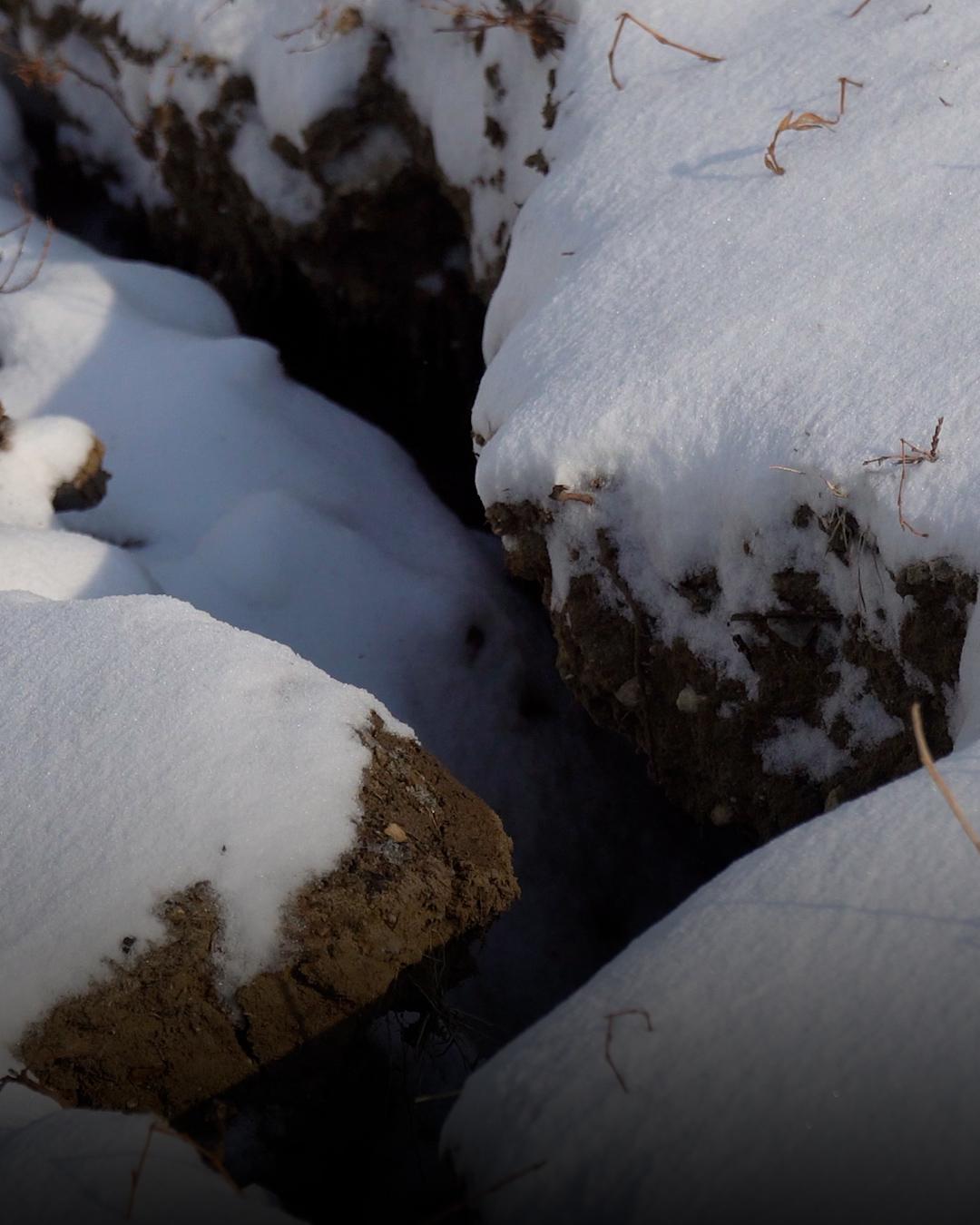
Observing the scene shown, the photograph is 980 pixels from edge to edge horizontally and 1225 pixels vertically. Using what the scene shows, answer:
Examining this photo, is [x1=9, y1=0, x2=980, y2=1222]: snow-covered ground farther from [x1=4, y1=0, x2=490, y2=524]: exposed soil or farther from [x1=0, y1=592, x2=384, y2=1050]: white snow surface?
[x1=0, y1=592, x2=384, y2=1050]: white snow surface

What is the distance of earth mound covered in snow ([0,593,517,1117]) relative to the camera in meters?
1.27

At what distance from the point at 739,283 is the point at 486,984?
139 centimetres

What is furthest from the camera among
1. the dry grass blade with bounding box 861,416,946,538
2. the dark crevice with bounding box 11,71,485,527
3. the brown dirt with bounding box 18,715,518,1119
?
the dark crevice with bounding box 11,71,485,527

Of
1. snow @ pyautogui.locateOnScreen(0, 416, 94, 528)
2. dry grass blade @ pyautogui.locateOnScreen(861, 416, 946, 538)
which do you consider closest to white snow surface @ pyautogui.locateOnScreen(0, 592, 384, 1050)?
dry grass blade @ pyautogui.locateOnScreen(861, 416, 946, 538)

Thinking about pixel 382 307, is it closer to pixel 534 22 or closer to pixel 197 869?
pixel 534 22

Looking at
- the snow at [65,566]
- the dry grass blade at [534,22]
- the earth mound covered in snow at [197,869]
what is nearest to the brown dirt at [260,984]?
the earth mound covered in snow at [197,869]

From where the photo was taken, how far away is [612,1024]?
101 cm

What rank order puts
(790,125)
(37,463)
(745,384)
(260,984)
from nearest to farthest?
(260,984) → (745,384) → (790,125) → (37,463)

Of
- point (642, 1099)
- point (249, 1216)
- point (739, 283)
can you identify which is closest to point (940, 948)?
point (642, 1099)

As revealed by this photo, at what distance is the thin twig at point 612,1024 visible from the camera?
38.2 inches

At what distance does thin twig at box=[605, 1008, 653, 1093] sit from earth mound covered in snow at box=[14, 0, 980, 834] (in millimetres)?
701

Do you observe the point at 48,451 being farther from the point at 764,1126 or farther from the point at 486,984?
the point at 764,1126

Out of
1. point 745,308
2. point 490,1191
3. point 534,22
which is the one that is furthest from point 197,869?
point 534,22

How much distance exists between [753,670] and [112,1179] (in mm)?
1116
